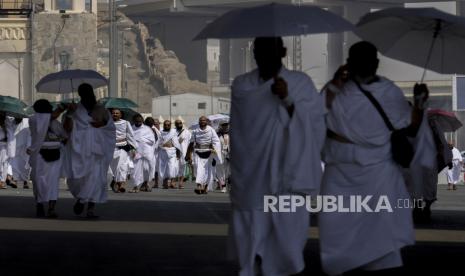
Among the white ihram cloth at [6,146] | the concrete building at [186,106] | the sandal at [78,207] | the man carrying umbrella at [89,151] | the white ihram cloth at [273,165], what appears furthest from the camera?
the concrete building at [186,106]

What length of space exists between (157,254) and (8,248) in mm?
1602

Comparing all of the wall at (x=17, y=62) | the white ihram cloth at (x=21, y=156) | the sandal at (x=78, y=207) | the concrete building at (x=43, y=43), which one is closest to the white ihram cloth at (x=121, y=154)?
the white ihram cloth at (x=21, y=156)

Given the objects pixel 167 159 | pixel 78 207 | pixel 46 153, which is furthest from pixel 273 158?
pixel 167 159

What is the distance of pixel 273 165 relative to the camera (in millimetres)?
9820

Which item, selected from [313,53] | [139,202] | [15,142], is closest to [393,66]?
[313,53]

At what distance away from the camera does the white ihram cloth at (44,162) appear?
19.7 m

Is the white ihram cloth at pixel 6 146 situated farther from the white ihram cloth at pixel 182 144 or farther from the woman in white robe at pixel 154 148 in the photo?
the white ihram cloth at pixel 182 144

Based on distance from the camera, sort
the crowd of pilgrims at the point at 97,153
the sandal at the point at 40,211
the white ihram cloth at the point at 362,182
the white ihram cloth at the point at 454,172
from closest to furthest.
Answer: the white ihram cloth at the point at 362,182 < the crowd of pilgrims at the point at 97,153 < the sandal at the point at 40,211 < the white ihram cloth at the point at 454,172

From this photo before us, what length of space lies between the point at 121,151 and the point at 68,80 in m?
7.06

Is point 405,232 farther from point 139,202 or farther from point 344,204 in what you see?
point 139,202

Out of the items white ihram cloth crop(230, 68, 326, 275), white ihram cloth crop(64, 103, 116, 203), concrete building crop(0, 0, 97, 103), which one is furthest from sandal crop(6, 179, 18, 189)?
concrete building crop(0, 0, 97, 103)

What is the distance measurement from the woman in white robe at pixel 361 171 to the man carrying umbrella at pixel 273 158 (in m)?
0.46

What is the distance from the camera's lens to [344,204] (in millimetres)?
10367

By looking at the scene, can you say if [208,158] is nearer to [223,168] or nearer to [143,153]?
[223,168]
